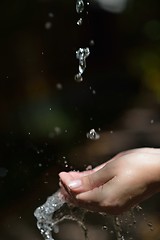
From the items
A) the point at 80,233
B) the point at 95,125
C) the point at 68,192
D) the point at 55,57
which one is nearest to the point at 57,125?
the point at 95,125

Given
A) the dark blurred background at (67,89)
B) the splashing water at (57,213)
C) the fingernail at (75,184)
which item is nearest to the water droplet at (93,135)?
the dark blurred background at (67,89)

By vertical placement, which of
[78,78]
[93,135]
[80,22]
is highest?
[80,22]

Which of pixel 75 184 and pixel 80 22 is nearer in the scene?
pixel 75 184

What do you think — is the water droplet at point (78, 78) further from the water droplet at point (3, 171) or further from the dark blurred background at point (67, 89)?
the water droplet at point (3, 171)

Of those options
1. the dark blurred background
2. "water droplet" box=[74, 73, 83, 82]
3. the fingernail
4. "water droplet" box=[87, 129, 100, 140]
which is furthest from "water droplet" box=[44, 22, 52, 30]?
the fingernail

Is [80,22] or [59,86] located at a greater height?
[80,22]

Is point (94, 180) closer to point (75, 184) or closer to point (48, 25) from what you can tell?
point (75, 184)

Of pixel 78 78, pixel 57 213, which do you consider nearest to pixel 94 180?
pixel 57 213
